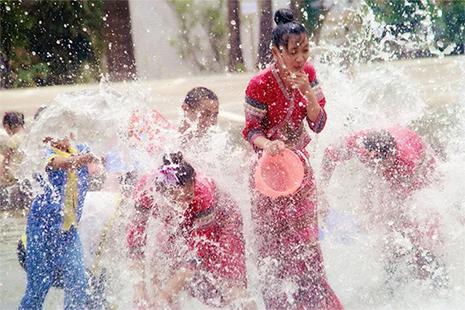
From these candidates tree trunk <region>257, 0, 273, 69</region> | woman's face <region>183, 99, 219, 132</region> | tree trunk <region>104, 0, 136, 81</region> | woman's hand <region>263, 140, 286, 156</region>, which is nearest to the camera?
woman's hand <region>263, 140, 286, 156</region>

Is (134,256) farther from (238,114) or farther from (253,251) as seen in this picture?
(238,114)

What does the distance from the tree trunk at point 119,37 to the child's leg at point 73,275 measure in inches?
470

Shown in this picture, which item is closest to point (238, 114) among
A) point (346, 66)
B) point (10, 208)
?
point (346, 66)

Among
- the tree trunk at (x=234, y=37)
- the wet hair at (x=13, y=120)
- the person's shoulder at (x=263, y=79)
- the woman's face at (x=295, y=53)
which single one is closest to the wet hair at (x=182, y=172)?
the person's shoulder at (x=263, y=79)

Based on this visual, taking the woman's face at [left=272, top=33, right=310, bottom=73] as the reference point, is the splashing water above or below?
below

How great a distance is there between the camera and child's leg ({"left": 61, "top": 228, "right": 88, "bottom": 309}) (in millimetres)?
4207

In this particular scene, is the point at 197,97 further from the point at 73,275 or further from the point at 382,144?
the point at 73,275

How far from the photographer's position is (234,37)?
15625 millimetres

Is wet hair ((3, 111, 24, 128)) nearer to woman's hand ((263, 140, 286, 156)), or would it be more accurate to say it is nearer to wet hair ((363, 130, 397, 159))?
wet hair ((363, 130, 397, 159))

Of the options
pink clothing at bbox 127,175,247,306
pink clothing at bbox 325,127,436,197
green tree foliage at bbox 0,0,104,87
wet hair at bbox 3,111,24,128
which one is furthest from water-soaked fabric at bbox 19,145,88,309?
green tree foliage at bbox 0,0,104,87

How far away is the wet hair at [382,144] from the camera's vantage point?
4.38m

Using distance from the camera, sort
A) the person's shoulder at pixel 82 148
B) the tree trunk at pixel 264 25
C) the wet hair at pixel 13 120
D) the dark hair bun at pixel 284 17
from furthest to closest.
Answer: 1. the tree trunk at pixel 264 25
2. the wet hair at pixel 13 120
3. the person's shoulder at pixel 82 148
4. the dark hair bun at pixel 284 17

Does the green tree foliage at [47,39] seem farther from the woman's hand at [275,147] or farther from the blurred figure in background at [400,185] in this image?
the woman's hand at [275,147]

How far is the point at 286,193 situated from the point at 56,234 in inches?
48.8
